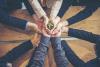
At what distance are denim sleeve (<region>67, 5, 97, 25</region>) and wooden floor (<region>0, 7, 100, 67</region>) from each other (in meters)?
0.03

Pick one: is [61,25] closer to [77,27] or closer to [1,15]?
[77,27]

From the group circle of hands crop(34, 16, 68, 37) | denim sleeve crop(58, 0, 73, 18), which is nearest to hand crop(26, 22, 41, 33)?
circle of hands crop(34, 16, 68, 37)

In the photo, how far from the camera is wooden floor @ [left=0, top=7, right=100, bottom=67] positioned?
115 centimetres

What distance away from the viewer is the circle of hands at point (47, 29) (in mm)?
1134

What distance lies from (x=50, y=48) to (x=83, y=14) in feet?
0.74

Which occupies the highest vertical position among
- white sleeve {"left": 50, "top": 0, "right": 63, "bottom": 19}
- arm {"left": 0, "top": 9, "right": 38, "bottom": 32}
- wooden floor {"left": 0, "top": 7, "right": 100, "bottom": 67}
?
white sleeve {"left": 50, "top": 0, "right": 63, "bottom": 19}

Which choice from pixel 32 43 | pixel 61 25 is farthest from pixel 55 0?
pixel 32 43

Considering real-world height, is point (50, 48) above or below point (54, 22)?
below

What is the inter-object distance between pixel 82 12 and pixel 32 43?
0.91 feet

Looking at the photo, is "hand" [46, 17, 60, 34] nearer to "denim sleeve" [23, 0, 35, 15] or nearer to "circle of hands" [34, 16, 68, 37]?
"circle of hands" [34, 16, 68, 37]

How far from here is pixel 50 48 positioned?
45.4 inches

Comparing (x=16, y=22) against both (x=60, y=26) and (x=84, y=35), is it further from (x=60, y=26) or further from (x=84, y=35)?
(x=84, y=35)

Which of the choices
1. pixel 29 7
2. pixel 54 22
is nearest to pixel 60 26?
pixel 54 22

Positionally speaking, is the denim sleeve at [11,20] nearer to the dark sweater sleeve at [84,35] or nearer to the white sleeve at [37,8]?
the white sleeve at [37,8]
